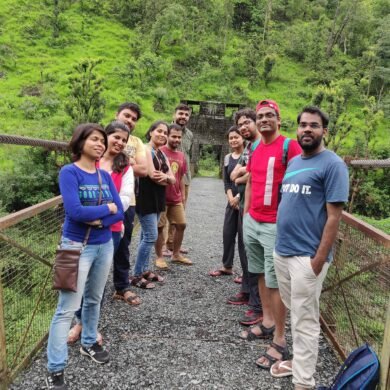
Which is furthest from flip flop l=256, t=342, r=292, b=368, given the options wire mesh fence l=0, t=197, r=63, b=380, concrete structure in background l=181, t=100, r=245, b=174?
concrete structure in background l=181, t=100, r=245, b=174

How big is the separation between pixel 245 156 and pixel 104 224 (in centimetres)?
176

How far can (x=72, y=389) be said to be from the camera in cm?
222

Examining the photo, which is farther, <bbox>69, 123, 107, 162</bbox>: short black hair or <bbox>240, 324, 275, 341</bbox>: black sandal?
<bbox>240, 324, 275, 341</bbox>: black sandal

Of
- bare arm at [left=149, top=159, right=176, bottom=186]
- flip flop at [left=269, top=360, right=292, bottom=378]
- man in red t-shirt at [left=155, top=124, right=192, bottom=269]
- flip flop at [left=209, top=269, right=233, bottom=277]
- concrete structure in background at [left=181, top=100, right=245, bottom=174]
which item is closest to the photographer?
flip flop at [left=269, top=360, right=292, bottom=378]

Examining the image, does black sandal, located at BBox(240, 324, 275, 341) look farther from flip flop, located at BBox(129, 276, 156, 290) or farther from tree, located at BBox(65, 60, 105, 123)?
tree, located at BBox(65, 60, 105, 123)

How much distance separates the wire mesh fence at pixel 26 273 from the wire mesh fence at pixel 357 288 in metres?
2.37

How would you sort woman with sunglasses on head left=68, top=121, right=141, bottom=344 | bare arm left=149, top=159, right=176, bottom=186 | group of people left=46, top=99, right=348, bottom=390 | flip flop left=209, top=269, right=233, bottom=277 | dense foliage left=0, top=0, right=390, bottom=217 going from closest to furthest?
group of people left=46, top=99, right=348, bottom=390 < woman with sunglasses on head left=68, top=121, right=141, bottom=344 < bare arm left=149, top=159, right=176, bottom=186 < flip flop left=209, top=269, right=233, bottom=277 < dense foliage left=0, top=0, right=390, bottom=217

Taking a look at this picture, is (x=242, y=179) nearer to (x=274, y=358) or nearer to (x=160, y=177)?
(x=160, y=177)

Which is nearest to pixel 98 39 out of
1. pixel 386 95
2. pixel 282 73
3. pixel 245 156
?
pixel 282 73

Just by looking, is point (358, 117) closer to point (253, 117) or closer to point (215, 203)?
point (215, 203)

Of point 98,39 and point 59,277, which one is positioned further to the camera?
point 98,39

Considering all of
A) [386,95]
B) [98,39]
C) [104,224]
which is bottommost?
[104,224]

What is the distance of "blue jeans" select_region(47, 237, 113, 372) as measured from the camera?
6.99 feet

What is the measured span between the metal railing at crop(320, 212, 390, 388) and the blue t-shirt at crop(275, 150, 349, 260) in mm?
461
